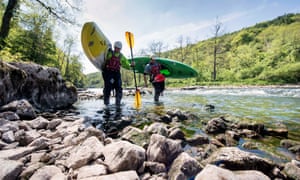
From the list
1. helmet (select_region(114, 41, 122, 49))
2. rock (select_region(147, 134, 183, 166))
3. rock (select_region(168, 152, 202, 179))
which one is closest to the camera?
rock (select_region(168, 152, 202, 179))

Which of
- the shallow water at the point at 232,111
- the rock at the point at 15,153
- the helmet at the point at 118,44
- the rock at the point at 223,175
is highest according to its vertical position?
the helmet at the point at 118,44

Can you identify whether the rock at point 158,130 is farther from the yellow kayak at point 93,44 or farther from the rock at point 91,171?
the yellow kayak at point 93,44

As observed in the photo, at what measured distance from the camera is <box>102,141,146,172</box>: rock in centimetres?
178

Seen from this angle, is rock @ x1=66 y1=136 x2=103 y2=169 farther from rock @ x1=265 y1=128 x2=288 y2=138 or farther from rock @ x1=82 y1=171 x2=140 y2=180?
rock @ x1=265 y1=128 x2=288 y2=138

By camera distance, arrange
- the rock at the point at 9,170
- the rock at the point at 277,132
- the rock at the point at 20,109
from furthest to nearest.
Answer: the rock at the point at 20,109 < the rock at the point at 277,132 < the rock at the point at 9,170

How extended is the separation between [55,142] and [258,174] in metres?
2.99

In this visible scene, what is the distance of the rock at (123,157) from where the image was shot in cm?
178

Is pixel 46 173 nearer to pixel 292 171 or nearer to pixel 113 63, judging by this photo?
pixel 292 171

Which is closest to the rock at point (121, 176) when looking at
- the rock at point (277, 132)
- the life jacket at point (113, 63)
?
the rock at point (277, 132)

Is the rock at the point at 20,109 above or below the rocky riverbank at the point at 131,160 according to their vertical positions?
above

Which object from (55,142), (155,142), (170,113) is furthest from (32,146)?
(170,113)

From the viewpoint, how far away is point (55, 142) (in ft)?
8.68

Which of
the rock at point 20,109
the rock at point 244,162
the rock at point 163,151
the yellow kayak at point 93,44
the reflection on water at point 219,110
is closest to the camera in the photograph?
the rock at point 244,162

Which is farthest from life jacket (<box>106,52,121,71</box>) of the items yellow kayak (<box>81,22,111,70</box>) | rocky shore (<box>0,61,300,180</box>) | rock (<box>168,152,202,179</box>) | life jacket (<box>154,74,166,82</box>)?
rock (<box>168,152,202,179</box>)
